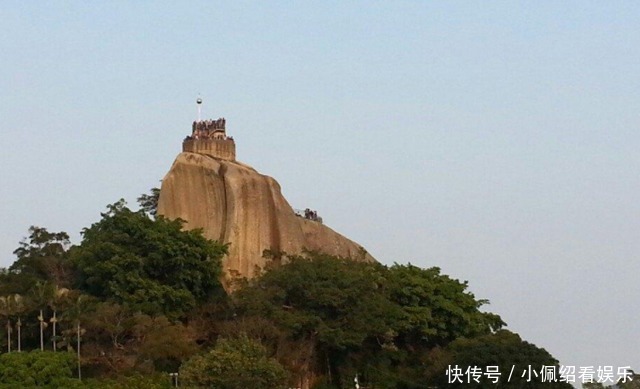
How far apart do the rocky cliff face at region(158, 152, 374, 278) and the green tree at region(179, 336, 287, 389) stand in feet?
23.2

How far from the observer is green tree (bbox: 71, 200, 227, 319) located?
49.6 meters

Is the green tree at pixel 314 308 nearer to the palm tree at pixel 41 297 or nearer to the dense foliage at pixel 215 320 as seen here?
the dense foliage at pixel 215 320

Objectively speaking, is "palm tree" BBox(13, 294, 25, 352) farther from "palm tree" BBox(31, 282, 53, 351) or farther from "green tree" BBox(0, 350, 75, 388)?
"green tree" BBox(0, 350, 75, 388)

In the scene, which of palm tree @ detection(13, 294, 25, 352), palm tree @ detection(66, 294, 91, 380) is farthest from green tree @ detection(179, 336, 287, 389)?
palm tree @ detection(13, 294, 25, 352)

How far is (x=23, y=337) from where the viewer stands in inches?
1969

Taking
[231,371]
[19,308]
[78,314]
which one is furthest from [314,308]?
[19,308]

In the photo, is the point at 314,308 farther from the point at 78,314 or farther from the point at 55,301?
the point at 55,301

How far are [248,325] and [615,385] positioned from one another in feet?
39.4

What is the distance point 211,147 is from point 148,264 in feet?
21.0

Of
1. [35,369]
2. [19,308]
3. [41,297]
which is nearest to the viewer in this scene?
[35,369]

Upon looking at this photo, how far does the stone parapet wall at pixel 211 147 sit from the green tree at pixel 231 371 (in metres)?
10.4

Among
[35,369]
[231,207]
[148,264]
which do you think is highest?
[231,207]

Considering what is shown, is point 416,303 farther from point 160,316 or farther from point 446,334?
point 160,316

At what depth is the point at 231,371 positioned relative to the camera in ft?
151
